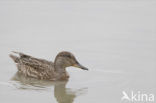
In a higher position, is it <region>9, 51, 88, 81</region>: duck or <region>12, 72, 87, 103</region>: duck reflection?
<region>9, 51, 88, 81</region>: duck

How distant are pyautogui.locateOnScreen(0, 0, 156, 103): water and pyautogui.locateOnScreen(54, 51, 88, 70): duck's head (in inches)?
11.0

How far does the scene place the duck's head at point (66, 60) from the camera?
13.1m

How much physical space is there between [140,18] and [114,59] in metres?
2.83

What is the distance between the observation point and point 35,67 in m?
13.5

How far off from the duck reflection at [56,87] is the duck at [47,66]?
0.14 m

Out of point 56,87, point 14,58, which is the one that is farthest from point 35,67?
point 56,87

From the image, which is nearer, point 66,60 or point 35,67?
point 66,60

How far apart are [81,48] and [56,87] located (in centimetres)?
177

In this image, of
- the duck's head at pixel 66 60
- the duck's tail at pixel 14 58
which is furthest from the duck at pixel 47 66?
the duck's tail at pixel 14 58

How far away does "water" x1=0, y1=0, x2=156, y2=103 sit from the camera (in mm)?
12102

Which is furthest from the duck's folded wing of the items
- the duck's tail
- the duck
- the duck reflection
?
the duck reflection

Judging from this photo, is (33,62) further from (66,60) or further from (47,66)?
(66,60)

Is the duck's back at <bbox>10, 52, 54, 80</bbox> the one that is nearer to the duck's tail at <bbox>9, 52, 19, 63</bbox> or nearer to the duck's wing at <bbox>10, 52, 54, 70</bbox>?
the duck's wing at <bbox>10, 52, 54, 70</bbox>

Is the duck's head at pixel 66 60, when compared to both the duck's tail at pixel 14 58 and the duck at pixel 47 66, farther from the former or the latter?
the duck's tail at pixel 14 58
